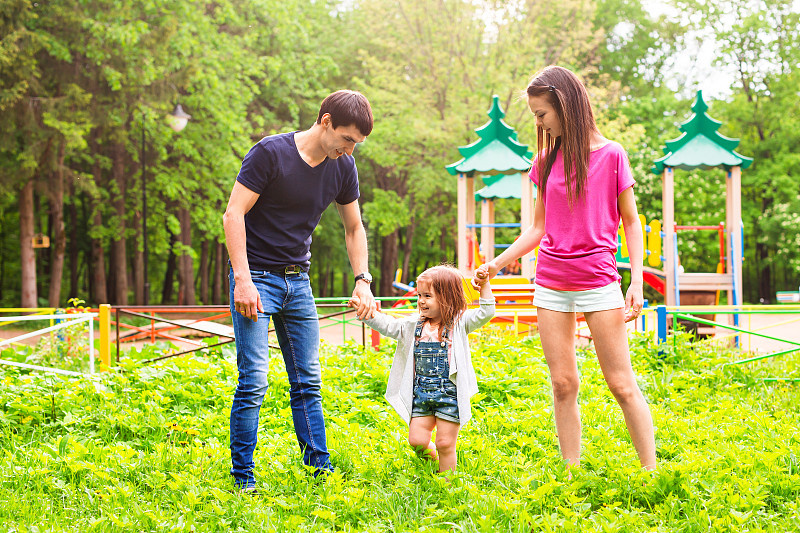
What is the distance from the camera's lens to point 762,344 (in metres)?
13.3

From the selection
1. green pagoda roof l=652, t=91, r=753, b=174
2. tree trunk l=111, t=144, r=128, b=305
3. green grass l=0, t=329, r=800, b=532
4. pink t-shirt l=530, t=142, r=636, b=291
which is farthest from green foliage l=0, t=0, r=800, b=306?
pink t-shirt l=530, t=142, r=636, b=291

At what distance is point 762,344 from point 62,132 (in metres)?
15.0

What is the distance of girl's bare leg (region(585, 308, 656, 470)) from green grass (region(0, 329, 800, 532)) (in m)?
0.21

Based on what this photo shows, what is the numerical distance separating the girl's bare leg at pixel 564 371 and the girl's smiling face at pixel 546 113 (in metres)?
0.87

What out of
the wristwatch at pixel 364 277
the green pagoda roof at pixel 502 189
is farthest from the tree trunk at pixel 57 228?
the wristwatch at pixel 364 277

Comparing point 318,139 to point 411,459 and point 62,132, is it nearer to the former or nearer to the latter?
point 411,459

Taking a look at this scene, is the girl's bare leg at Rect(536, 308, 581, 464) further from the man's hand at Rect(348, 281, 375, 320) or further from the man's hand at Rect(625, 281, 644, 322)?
the man's hand at Rect(348, 281, 375, 320)

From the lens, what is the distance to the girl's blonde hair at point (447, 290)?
3746mm

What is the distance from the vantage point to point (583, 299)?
3.36 m

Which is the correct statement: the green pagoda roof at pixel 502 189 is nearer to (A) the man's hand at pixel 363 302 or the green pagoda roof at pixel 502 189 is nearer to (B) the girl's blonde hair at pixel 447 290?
(B) the girl's blonde hair at pixel 447 290

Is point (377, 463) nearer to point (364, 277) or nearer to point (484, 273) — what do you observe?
point (364, 277)

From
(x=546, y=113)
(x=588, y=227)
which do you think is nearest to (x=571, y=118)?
(x=546, y=113)

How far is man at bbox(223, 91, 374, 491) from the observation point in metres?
3.40

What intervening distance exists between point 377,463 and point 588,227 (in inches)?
63.4
